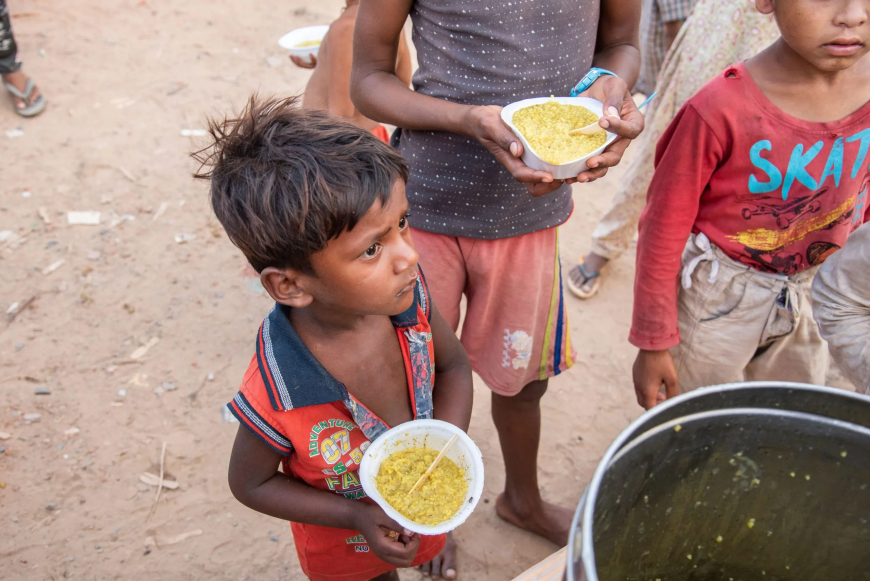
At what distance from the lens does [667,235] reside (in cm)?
181

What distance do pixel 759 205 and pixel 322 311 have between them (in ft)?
3.80

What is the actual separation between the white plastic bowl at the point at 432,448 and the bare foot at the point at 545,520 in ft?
3.92

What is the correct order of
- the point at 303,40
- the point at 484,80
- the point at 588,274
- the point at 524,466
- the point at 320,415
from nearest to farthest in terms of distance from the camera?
the point at 320,415
the point at 484,80
the point at 524,466
the point at 303,40
the point at 588,274

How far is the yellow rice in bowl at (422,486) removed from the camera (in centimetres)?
129

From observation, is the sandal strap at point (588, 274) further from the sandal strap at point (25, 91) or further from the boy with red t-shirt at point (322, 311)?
the sandal strap at point (25, 91)

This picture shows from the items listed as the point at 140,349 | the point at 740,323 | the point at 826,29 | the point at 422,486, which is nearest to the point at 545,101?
the point at 826,29

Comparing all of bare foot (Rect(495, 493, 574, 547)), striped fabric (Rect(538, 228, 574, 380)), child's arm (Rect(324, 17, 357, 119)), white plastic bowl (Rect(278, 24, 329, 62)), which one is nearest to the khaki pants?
striped fabric (Rect(538, 228, 574, 380))

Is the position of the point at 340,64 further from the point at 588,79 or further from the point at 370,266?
the point at 370,266

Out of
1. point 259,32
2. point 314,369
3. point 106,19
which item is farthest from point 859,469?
point 106,19

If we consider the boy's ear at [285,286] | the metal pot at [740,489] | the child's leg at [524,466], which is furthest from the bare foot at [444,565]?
the boy's ear at [285,286]

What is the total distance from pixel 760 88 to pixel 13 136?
Result: 4.83 m

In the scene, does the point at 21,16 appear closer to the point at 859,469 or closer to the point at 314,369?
the point at 314,369

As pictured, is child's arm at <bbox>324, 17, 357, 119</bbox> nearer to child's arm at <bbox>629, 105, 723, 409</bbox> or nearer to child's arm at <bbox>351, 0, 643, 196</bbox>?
child's arm at <bbox>351, 0, 643, 196</bbox>

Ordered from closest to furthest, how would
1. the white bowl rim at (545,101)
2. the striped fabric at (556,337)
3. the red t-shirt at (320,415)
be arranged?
the red t-shirt at (320,415) < the white bowl rim at (545,101) < the striped fabric at (556,337)
